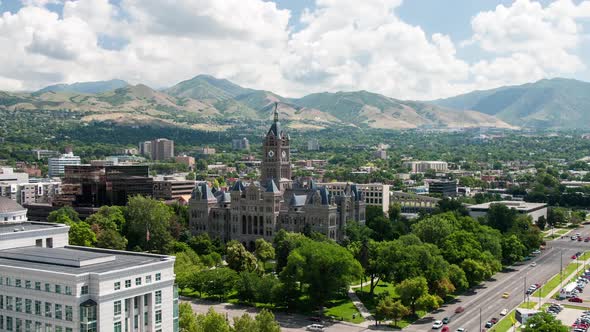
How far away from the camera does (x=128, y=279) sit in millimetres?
74938

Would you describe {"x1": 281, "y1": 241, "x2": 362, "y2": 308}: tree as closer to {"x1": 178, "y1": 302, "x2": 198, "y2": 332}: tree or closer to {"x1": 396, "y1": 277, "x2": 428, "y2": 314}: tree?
{"x1": 396, "y1": 277, "x2": 428, "y2": 314}: tree

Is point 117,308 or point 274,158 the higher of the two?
point 274,158

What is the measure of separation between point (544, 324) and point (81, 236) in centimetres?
8912

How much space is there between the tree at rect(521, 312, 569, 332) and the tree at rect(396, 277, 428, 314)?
902 inches

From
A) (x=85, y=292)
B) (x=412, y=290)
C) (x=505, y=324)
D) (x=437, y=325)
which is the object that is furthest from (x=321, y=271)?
(x=85, y=292)

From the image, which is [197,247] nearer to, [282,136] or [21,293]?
[282,136]

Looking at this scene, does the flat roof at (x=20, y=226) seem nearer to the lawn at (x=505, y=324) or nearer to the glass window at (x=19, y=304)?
the glass window at (x=19, y=304)

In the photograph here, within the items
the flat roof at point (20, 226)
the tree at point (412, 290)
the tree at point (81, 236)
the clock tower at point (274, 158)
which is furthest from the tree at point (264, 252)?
the flat roof at point (20, 226)

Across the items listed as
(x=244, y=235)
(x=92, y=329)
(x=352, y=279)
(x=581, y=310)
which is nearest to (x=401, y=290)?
(x=352, y=279)

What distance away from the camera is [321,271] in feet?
360

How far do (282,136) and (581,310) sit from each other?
309ft

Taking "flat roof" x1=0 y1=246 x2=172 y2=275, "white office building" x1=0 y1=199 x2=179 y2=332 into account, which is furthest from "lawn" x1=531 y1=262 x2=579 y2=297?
"flat roof" x1=0 y1=246 x2=172 y2=275

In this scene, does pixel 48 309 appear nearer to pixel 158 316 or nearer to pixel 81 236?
pixel 158 316

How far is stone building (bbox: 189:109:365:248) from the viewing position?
160 metres
